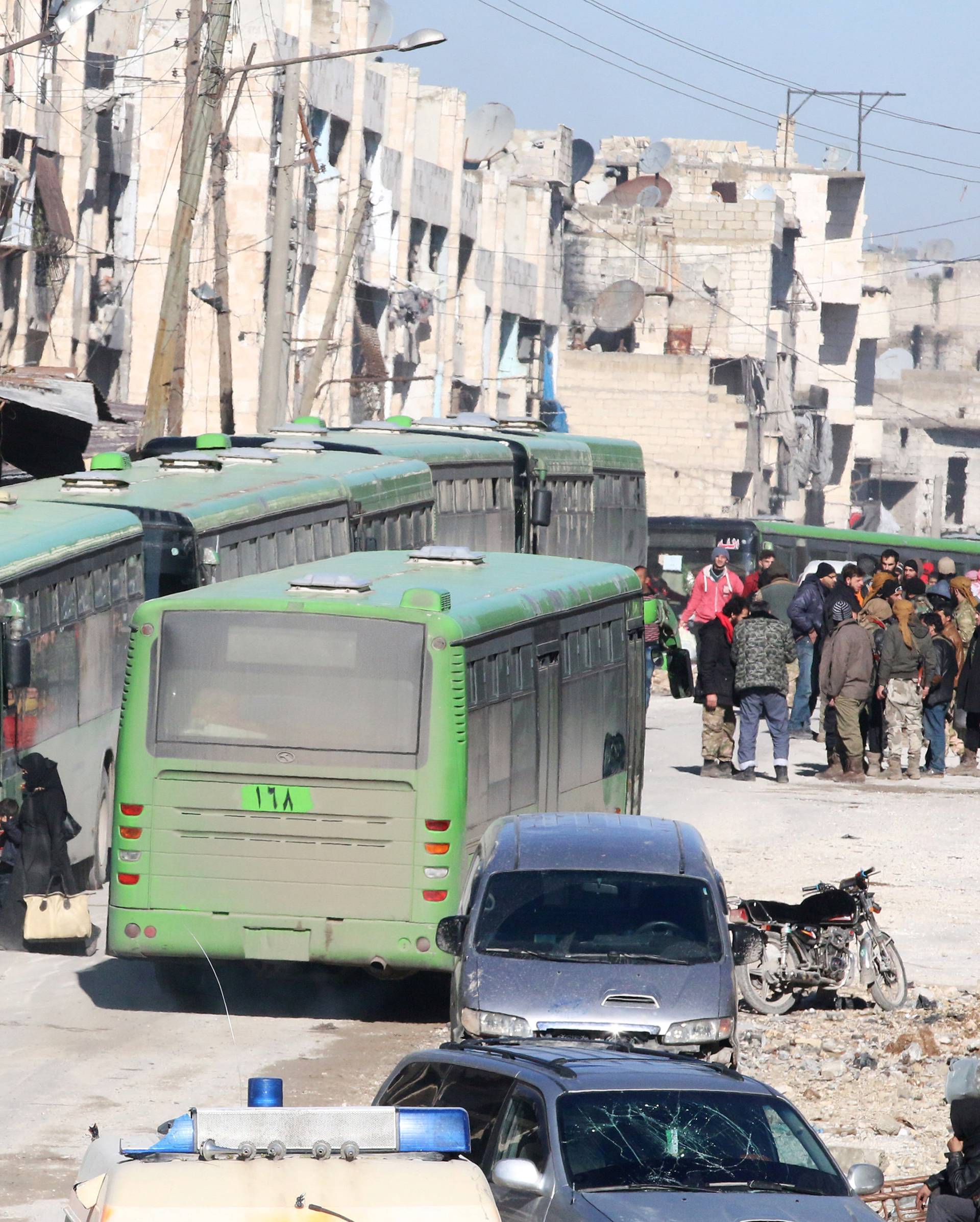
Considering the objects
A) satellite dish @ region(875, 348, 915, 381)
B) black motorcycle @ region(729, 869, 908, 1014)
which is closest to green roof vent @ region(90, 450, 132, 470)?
black motorcycle @ region(729, 869, 908, 1014)

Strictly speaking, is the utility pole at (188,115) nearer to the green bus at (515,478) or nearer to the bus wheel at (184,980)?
the green bus at (515,478)

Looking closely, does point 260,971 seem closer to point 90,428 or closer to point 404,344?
point 90,428

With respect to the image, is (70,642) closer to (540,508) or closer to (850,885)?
(850,885)

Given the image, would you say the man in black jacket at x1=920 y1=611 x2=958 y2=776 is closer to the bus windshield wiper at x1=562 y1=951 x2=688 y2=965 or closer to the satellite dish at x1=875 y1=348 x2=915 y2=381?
the bus windshield wiper at x1=562 y1=951 x2=688 y2=965

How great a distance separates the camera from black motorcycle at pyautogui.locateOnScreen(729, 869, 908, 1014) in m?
12.6

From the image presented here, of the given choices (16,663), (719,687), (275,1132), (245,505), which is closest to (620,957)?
(275,1132)

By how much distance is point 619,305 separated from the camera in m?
72.1

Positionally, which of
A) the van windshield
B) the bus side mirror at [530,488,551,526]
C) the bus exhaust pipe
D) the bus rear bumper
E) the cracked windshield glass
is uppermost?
the bus side mirror at [530,488,551,526]

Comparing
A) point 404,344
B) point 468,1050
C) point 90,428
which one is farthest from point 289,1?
point 468,1050

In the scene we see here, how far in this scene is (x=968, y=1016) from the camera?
40.7 feet

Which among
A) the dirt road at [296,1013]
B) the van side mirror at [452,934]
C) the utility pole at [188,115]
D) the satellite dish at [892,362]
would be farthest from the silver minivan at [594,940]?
the satellite dish at [892,362]

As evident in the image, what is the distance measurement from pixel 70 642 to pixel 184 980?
3846 mm

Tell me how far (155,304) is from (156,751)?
118ft

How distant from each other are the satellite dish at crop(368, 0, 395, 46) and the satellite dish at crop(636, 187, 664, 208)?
2101 centimetres
